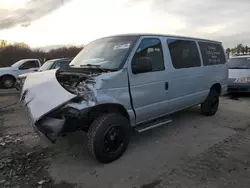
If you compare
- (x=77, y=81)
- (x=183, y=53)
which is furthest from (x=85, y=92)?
(x=183, y=53)

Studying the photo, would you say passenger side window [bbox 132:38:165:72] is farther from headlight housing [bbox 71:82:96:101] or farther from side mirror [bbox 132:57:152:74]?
headlight housing [bbox 71:82:96:101]

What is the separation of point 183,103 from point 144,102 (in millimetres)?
1371

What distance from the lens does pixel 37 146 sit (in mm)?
4305

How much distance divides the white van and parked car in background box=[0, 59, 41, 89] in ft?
35.0

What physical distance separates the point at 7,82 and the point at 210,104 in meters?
12.3

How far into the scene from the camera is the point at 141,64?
12.5ft

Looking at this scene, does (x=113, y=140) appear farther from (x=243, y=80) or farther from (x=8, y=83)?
(x=8, y=83)

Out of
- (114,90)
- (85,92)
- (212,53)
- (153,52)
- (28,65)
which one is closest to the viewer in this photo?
(85,92)

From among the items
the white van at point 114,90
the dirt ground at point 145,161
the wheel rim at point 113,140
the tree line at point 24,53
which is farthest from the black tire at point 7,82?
the wheel rim at point 113,140

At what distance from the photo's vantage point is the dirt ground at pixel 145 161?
3.09 meters

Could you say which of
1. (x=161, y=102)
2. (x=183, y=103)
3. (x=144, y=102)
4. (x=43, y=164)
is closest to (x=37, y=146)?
(x=43, y=164)

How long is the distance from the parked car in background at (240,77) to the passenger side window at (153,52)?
19.3 ft

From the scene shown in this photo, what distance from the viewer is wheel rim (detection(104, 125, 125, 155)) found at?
3536 millimetres

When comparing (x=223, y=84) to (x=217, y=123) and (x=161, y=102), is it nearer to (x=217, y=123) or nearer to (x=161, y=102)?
(x=217, y=123)
